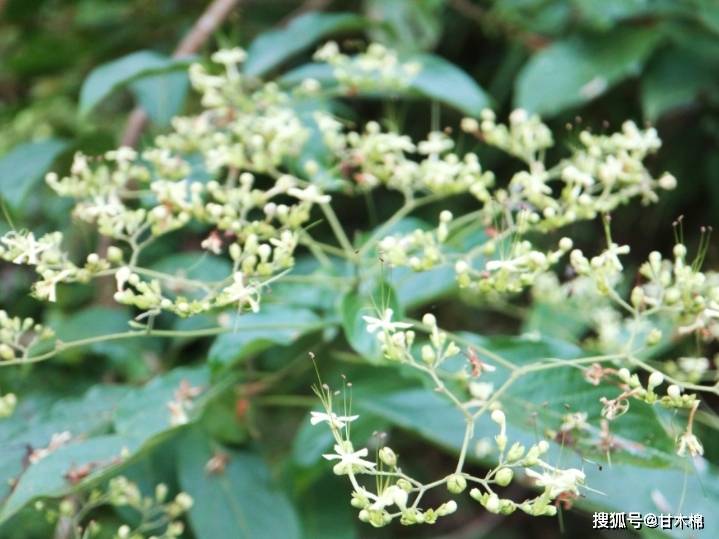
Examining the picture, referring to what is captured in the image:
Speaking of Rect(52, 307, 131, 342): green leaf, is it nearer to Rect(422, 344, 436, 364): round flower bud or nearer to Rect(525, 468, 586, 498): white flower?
Rect(422, 344, 436, 364): round flower bud

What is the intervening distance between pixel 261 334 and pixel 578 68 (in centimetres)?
98

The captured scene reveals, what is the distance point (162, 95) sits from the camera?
6.12 ft

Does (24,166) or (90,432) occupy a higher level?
(24,166)

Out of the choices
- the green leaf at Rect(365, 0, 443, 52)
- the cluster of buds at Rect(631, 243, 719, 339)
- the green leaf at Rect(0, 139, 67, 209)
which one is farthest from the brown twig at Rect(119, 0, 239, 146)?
the cluster of buds at Rect(631, 243, 719, 339)

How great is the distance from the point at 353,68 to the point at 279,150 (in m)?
0.39

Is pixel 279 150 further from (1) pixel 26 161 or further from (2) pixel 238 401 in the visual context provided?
(1) pixel 26 161

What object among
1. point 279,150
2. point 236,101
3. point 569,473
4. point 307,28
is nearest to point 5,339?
point 279,150

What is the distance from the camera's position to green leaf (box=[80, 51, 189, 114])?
1.55m

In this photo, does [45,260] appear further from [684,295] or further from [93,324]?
[684,295]

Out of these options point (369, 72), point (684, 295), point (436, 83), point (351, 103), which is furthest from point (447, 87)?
point (684, 295)

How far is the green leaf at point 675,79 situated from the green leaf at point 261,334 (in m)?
0.96

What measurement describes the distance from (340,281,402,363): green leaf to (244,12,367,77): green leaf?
2.41ft

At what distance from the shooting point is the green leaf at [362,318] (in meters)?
1.19

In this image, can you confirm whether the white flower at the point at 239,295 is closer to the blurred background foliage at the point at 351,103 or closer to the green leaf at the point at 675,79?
the blurred background foliage at the point at 351,103
